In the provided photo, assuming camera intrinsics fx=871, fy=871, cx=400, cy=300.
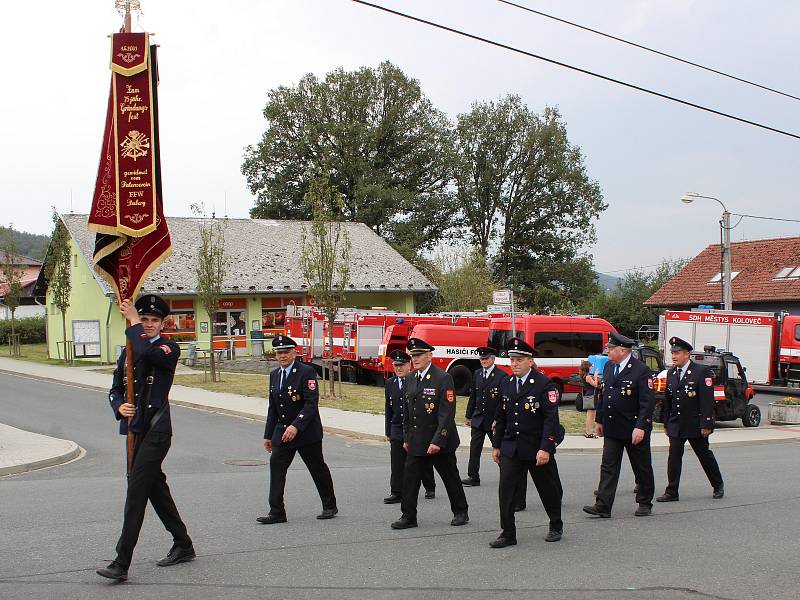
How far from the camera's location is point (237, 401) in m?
22.3

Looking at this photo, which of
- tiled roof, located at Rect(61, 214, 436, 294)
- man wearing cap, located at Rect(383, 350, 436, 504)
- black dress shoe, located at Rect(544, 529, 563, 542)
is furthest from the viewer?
tiled roof, located at Rect(61, 214, 436, 294)

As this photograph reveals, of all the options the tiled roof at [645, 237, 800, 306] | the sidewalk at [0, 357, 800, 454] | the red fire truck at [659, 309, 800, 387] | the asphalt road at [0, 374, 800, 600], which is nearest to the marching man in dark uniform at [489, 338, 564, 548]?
the asphalt road at [0, 374, 800, 600]

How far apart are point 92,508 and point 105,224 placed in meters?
3.71

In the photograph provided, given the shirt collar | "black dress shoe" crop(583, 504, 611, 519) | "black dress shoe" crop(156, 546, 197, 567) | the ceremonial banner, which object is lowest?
"black dress shoe" crop(583, 504, 611, 519)

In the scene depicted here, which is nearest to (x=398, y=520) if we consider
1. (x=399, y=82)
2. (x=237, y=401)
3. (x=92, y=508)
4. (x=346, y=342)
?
(x=92, y=508)

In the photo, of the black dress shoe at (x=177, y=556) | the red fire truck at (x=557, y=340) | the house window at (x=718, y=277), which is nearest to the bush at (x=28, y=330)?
the red fire truck at (x=557, y=340)

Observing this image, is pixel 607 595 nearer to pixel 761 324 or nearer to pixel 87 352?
pixel 761 324

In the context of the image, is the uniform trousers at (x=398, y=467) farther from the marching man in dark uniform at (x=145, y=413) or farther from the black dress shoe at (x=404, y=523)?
the marching man in dark uniform at (x=145, y=413)

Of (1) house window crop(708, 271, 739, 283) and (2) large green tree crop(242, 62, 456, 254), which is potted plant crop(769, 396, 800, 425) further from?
(2) large green tree crop(242, 62, 456, 254)

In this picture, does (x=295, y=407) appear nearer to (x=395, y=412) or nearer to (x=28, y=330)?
(x=395, y=412)

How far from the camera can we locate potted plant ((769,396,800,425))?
68.4 ft

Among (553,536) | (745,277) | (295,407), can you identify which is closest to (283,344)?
(295,407)

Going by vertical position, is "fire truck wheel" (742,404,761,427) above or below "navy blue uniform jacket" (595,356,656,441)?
below

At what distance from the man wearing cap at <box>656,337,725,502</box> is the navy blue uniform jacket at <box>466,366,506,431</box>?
83.4 inches
